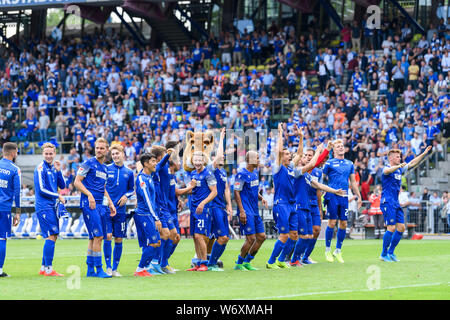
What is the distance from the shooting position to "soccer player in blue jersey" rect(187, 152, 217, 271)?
14234mm

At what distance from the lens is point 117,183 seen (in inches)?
553

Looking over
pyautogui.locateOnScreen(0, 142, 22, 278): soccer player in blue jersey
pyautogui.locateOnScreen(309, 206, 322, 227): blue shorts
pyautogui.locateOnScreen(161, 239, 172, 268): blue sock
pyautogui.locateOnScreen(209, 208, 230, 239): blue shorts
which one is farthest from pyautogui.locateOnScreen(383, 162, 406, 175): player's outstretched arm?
pyautogui.locateOnScreen(0, 142, 22, 278): soccer player in blue jersey

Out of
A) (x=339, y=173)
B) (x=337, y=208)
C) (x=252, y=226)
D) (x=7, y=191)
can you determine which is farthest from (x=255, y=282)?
(x=339, y=173)

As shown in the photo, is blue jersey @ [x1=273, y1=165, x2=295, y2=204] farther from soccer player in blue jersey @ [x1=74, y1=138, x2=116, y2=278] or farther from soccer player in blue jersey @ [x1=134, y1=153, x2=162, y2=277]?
soccer player in blue jersey @ [x1=74, y1=138, x2=116, y2=278]

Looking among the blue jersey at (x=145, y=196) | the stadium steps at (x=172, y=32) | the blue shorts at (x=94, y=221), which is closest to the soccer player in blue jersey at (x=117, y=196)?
the blue jersey at (x=145, y=196)

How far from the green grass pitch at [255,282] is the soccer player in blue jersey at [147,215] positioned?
0.46 metres

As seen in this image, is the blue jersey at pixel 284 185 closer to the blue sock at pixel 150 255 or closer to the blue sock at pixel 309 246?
the blue sock at pixel 309 246

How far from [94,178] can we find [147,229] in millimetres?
1212

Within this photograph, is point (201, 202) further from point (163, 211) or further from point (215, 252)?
point (215, 252)

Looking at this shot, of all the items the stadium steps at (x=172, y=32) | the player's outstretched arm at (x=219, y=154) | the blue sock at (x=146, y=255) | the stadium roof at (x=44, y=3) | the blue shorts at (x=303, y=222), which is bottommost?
the blue sock at (x=146, y=255)

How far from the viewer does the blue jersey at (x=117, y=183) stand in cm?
1397

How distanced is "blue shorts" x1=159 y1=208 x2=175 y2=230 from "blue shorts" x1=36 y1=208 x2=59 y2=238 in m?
1.81

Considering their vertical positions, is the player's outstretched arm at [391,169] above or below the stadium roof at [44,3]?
below

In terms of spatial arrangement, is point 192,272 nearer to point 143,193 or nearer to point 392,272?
point 143,193
